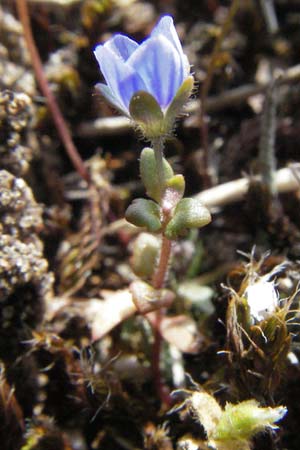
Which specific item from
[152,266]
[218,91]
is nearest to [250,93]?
[218,91]

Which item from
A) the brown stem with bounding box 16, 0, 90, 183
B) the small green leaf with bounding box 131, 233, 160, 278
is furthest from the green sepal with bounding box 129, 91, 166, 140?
the brown stem with bounding box 16, 0, 90, 183

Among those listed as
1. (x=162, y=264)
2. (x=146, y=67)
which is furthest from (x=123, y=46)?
(x=162, y=264)

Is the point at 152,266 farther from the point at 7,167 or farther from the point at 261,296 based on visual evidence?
the point at 7,167

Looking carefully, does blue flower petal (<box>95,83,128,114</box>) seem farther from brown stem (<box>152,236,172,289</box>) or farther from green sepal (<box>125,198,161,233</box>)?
brown stem (<box>152,236,172,289</box>)

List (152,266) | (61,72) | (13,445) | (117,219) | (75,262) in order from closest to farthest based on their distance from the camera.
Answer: (13,445) → (152,266) → (75,262) → (117,219) → (61,72)

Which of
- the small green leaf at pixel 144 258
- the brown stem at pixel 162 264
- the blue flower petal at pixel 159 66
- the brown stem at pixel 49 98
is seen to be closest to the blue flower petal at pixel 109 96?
the blue flower petal at pixel 159 66

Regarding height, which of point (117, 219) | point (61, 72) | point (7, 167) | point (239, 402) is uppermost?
point (61, 72)

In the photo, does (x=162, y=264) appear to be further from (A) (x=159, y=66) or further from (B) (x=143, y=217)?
(A) (x=159, y=66)
